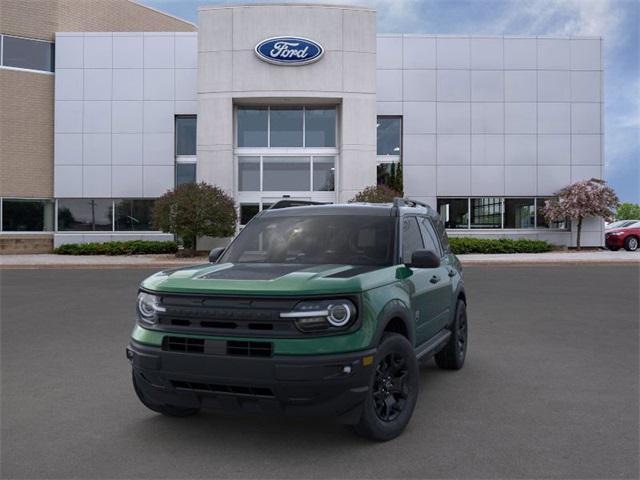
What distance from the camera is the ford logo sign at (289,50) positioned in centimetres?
2600

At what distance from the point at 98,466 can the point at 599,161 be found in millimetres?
30459

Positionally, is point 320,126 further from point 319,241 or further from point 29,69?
point 319,241

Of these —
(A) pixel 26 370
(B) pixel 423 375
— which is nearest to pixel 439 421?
(B) pixel 423 375

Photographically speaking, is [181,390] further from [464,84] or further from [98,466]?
[464,84]

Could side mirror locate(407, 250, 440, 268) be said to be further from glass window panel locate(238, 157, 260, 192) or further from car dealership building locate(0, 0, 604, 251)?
car dealership building locate(0, 0, 604, 251)

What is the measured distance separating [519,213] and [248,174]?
1387 centimetres

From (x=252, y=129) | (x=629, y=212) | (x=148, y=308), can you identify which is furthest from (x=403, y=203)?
A: (x=629, y=212)

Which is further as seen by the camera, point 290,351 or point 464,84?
point 464,84

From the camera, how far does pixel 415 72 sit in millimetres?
28750

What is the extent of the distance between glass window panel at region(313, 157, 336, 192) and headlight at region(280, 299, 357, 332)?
78.6ft

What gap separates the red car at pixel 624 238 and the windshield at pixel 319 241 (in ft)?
91.1

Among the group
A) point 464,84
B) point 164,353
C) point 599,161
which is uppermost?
point 464,84

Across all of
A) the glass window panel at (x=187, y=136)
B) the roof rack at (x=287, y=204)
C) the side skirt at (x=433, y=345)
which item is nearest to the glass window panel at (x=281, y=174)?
the glass window panel at (x=187, y=136)

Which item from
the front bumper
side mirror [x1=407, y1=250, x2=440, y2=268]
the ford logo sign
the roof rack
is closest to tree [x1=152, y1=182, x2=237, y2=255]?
the ford logo sign
